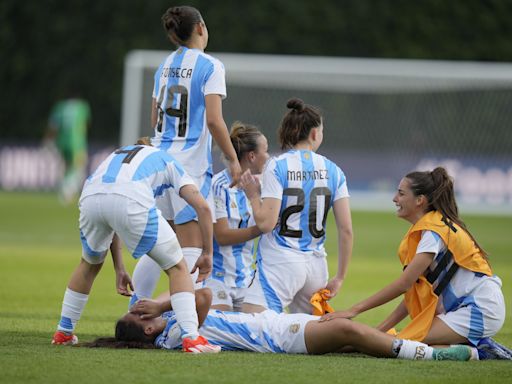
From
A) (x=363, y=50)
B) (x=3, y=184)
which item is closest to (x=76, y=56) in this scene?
(x=3, y=184)

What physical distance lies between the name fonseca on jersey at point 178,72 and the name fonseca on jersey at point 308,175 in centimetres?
94

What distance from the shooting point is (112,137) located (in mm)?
28766

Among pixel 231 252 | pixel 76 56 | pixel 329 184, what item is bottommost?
pixel 231 252

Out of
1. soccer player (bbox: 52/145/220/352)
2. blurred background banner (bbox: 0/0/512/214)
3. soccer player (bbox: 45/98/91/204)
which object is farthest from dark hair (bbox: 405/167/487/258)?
soccer player (bbox: 45/98/91/204)

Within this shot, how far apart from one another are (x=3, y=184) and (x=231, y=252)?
20.0 meters

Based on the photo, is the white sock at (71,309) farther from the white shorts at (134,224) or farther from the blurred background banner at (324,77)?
the blurred background banner at (324,77)

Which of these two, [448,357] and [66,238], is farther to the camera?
[66,238]

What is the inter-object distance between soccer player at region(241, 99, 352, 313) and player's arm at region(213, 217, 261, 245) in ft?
0.45

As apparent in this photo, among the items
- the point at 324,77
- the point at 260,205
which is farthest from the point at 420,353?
the point at 324,77

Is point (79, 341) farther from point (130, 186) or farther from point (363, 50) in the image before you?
point (363, 50)

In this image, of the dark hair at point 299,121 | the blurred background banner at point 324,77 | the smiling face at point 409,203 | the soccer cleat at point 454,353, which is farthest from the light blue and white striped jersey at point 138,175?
the blurred background banner at point 324,77

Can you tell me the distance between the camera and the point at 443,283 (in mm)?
6352

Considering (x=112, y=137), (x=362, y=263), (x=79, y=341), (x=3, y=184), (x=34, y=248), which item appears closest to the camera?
(x=79, y=341)

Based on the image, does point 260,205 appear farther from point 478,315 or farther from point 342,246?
point 478,315
